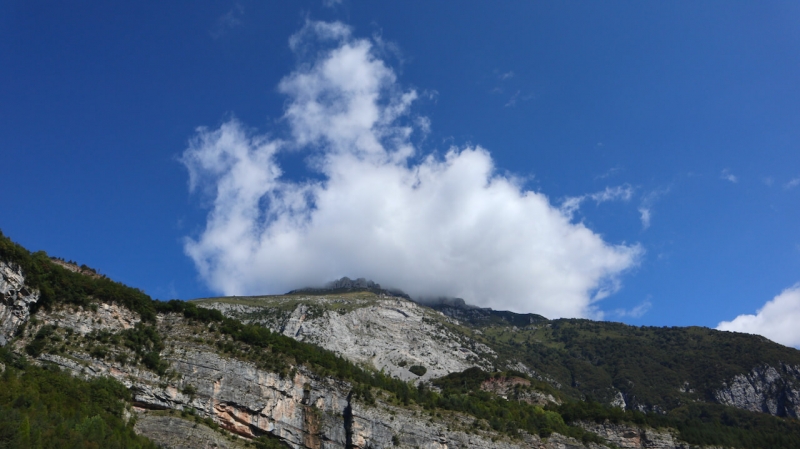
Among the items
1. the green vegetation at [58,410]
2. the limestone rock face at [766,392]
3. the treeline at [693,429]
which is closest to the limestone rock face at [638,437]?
the treeline at [693,429]

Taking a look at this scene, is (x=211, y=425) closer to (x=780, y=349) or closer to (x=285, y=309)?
(x=285, y=309)

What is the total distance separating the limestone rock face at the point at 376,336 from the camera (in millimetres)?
164875

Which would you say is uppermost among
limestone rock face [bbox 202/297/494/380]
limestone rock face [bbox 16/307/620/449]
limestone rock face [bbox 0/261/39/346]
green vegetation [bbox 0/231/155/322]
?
limestone rock face [bbox 202/297/494/380]

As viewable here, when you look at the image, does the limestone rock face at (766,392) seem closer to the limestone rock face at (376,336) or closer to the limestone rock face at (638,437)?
the limestone rock face at (376,336)

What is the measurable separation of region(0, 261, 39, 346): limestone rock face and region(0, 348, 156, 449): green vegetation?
18.0 ft

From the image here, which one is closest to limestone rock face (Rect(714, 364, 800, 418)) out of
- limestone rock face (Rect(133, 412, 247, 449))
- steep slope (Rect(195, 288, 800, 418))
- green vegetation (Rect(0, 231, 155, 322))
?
steep slope (Rect(195, 288, 800, 418))

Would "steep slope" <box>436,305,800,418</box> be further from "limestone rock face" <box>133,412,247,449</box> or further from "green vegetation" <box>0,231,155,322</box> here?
"green vegetation" <box>0,231,155,322</box>

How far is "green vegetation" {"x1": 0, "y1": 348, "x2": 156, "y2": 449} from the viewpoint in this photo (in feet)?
130

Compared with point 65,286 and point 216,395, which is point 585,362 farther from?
point 65,286

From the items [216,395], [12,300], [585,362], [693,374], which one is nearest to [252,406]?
[216,395]

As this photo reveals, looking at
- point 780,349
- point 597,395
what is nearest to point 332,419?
point 597,395

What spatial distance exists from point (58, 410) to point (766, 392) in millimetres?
185034

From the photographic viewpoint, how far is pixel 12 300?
5775 centimetres

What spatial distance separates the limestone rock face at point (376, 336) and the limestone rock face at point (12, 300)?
347ft
